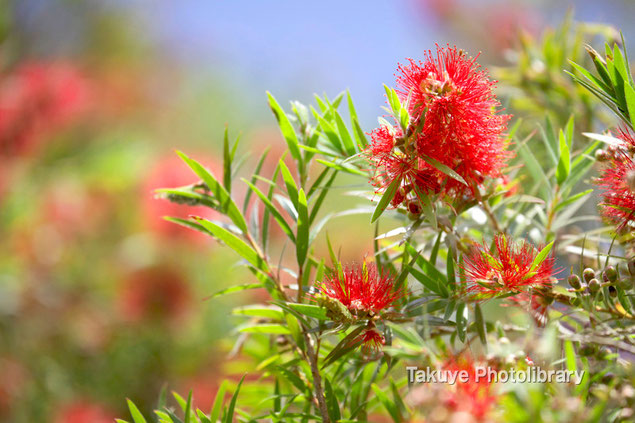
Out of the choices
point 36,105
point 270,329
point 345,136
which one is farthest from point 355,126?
point 36,105

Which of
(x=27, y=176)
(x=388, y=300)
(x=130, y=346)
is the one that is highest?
(x=27, y=176)

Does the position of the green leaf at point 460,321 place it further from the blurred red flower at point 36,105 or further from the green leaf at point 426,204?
the blurred red flower at point 36,105

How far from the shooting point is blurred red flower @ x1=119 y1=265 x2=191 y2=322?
3.36 feet

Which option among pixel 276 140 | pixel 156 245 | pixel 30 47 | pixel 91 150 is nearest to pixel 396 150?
pixel 156 245

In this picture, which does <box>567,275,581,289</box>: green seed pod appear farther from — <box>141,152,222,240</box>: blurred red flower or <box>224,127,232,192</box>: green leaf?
<box>141,152,222,240</box>: blurred red flower

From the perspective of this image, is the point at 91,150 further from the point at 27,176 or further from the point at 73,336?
the point at 73,336

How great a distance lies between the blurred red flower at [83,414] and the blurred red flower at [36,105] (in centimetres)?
50

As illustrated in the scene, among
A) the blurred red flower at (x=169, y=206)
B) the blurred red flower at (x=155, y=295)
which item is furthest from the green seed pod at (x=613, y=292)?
the blurred red flower at (x=155, y=295)

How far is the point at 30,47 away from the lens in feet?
5.99

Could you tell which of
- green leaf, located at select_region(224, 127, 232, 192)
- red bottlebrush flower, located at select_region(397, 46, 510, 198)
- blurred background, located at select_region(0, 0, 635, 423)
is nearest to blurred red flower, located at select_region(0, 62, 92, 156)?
blurred background, located at select_region(0, 0, 635, 423)

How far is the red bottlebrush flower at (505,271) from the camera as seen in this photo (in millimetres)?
247

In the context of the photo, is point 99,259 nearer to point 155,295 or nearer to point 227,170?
point 155,295

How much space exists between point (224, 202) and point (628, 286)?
0.20m

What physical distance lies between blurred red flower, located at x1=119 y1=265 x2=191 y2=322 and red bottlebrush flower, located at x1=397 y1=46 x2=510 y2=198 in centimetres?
84
